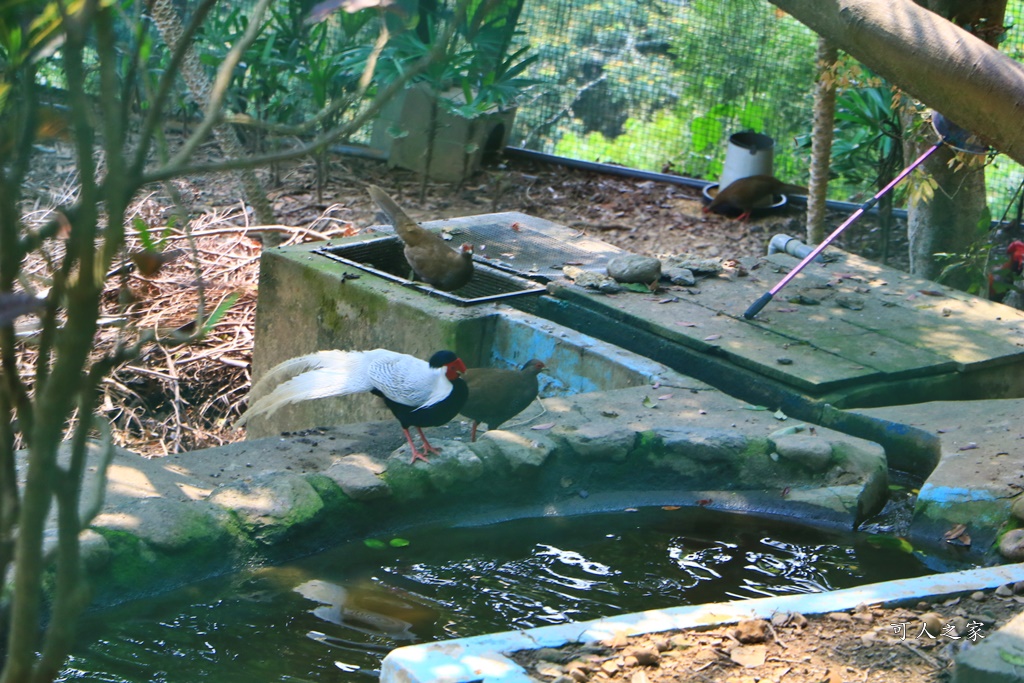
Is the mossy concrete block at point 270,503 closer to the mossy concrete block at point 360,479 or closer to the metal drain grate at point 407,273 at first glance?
the mossy concrete block at point 360,479

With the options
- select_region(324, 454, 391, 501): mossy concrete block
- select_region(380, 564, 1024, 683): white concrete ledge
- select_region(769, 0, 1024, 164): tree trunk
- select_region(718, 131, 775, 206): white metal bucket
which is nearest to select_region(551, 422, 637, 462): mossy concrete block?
select_region(324, 454, 391, 501): mossy concrete block

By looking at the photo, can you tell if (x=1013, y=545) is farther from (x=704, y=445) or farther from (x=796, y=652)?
(x=796, y=652)

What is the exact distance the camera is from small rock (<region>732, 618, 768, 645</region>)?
113 inches

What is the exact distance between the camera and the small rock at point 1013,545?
3779 millimetres

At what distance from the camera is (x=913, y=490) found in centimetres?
471

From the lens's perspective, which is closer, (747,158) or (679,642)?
(679,642)

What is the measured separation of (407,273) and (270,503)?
11.2 ft

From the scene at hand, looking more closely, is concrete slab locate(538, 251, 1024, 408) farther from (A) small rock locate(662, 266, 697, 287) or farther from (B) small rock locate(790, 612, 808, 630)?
(B) small rock locate(790, 612, 808, 630)

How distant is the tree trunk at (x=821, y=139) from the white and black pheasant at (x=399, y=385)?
13.0 ft

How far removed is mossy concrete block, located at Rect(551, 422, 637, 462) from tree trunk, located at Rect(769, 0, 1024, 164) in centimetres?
194

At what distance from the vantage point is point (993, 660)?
2480mm

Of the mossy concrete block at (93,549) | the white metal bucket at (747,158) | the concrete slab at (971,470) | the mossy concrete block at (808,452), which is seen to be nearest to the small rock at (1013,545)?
the concrete slab at (971,470)

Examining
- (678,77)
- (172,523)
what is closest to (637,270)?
(172,523)

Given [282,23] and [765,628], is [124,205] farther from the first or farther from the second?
[282,23]
